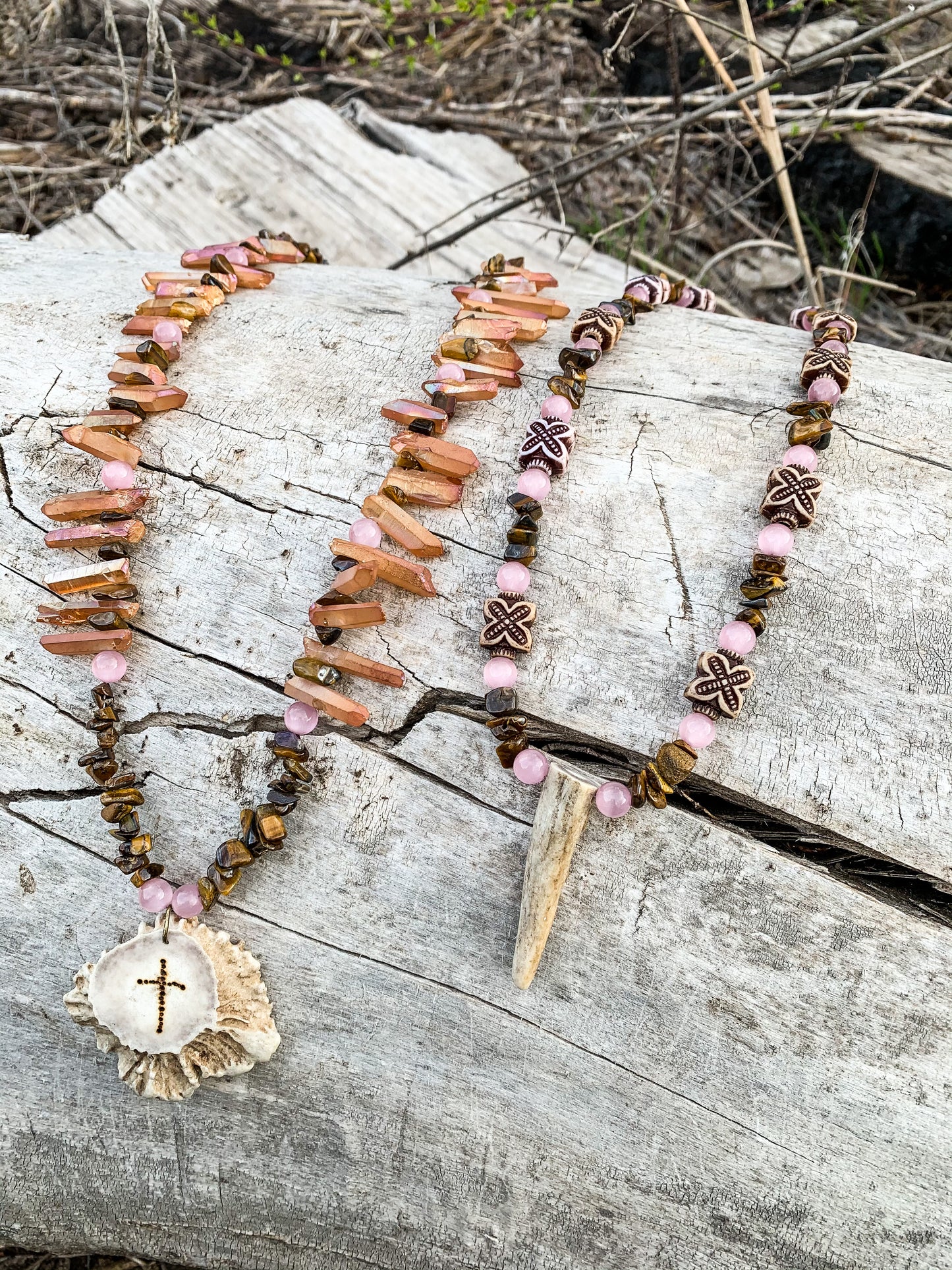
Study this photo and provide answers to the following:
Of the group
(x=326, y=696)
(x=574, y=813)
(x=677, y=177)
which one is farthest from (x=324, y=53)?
(x=574, y=813)

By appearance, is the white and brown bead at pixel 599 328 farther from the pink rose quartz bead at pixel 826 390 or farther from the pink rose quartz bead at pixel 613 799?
the pink rose quartz bead at pixel 613 799

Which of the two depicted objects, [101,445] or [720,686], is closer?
[720,686]

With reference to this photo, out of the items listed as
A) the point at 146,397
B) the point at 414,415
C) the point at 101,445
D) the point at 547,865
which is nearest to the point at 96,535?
the point at 101,445

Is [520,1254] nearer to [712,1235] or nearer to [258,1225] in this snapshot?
[712,1235]

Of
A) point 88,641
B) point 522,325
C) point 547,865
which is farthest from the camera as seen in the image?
point 522,325

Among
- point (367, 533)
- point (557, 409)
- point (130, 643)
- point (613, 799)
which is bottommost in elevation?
point (613, 799)

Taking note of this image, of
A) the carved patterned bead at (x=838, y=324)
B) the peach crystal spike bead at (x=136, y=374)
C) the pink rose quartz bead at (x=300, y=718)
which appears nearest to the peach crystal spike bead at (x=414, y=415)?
the peach crystal spike bead at (x=136, y=374)

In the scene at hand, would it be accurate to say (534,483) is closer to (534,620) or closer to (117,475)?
(534,620)
